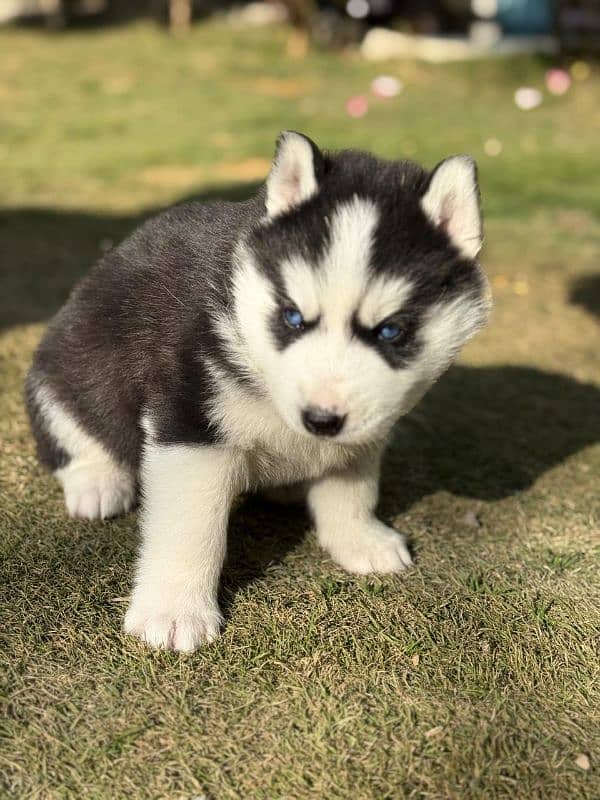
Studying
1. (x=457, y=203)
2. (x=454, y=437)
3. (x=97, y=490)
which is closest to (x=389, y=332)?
(x=457, y=203)

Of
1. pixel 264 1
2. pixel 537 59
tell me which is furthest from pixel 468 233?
pixel 264 1

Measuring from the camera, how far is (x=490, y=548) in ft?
13.1

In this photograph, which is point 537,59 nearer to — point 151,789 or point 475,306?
point 475,306

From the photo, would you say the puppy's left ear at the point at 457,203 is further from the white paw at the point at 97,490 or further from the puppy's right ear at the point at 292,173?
the white paw at the point at 97,490

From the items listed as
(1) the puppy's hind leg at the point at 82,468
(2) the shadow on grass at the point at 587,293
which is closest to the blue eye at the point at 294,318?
(1) the puppy's hind leg at the point at 82,468

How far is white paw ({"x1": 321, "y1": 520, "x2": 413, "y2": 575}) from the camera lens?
3.69 meters

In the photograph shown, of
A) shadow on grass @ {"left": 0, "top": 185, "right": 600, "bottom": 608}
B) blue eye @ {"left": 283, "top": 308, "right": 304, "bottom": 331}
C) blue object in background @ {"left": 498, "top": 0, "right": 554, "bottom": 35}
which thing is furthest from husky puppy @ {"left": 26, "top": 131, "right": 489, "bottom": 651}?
blue object in background @ {"left": 498, "top": 0, "right": 554, "bottom": 35}

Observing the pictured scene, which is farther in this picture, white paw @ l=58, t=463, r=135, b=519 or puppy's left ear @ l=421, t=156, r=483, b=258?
white paw @ l=58, t=463, r=135, b=519

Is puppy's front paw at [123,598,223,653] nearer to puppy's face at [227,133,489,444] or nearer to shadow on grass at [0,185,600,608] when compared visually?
shadow on grass at [0,185,600,608]

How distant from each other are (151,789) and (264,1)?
81.2ft

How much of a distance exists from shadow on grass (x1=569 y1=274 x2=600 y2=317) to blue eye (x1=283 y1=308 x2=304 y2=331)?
5431 mm

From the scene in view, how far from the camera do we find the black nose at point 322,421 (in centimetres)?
265

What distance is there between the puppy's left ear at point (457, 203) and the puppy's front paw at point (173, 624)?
1.56 m

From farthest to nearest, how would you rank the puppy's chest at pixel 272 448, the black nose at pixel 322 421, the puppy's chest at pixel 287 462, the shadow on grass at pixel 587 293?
the shadow on grass at pixel 587 293 → the puppy's chest at pixel 287 462 → the puppy's chest at pixel 272 448 → the black nose at pixel 322 421
